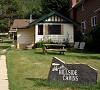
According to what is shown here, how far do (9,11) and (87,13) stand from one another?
4795cm

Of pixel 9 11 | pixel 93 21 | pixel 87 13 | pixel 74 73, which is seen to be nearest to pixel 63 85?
pixel 74 73

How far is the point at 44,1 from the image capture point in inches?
2046

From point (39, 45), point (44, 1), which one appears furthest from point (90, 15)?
point (44, 1)

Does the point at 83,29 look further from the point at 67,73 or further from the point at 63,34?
the point at 67,73

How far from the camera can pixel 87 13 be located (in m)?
33.2

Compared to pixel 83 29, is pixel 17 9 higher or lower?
higher

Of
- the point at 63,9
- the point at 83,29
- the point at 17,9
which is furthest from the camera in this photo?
the point at 17,9

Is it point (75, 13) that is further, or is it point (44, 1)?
point (44, 1)

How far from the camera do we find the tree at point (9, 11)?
75.8m

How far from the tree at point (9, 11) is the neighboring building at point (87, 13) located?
37388 mm

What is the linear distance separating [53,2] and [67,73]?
41.4 meters

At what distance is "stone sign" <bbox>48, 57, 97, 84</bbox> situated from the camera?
912 centimetres

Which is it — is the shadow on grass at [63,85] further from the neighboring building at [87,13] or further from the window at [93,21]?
the window at [93,21]

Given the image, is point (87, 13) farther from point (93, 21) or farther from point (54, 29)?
point (54, 29)
